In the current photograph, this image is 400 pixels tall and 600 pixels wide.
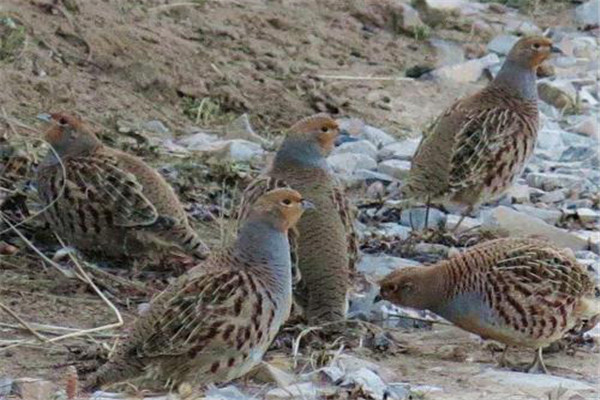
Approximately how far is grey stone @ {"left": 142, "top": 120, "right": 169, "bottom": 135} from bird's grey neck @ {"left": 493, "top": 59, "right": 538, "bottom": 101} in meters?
1.99

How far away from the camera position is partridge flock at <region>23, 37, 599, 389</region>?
6379mm

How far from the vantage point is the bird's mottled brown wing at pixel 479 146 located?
30.6ft

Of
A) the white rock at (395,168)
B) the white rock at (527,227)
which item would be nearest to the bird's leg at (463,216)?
the white rock at (527,227)

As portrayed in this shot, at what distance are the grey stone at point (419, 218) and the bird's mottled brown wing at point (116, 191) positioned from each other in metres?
1.83

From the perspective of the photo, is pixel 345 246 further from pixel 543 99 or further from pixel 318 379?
pixel 543 99

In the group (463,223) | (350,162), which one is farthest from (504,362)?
(350,162)

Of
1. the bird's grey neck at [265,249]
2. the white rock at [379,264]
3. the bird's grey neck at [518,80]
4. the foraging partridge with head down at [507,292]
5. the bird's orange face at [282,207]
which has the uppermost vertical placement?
the bird's orange face at [282,207]

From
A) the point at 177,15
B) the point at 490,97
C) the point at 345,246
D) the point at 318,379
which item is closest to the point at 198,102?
the point at 177,15

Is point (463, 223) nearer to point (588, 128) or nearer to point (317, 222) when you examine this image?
point (317, 222)

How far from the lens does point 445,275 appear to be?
24.0 ft

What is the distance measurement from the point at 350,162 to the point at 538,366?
10.8 feet

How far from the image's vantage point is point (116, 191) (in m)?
8.16

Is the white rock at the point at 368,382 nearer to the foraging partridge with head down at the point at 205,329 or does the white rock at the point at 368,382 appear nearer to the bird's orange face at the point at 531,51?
the foraging partridge with head down at the point at 205,329

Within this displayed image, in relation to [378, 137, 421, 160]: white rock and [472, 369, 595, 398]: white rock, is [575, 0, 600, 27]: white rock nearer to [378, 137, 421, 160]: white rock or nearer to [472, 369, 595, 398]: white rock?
[378, 137, 421, 160]: white rock
